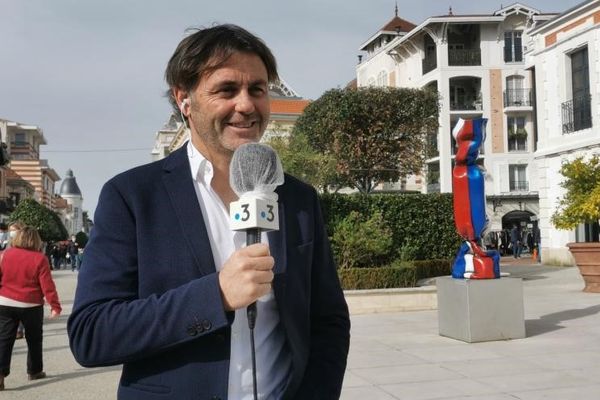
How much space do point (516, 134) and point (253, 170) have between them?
153ft

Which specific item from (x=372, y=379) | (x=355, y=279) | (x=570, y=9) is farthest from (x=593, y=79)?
(x=372, y=379)

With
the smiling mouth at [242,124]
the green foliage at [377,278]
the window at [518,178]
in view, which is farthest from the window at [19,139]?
the smiling mouth at [242,124]

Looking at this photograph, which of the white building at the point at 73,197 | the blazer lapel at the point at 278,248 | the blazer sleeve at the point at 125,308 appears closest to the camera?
the blazer sleeve at the point at 125,308

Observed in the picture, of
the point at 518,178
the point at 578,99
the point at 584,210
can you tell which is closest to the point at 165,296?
the point at 584,210

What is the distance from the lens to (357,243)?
13977mm

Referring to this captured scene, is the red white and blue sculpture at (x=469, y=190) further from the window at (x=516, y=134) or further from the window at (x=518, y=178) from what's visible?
the window at (x=516, y=134)

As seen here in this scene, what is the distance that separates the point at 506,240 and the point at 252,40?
41475mm

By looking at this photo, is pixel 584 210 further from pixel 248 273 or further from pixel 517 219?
pixel 517 219

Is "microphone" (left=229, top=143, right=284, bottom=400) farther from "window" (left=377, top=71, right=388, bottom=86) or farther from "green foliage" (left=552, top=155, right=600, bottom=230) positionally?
"window" (left=377, top=71, right=388, bottom=86)

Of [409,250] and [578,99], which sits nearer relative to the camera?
[409,250]

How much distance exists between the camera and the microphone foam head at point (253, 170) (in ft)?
5.58

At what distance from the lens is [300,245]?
1.98 meters

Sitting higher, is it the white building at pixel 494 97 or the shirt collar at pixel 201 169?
the white building at pixel 494 97

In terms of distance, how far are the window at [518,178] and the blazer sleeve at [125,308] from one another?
46338 mm
